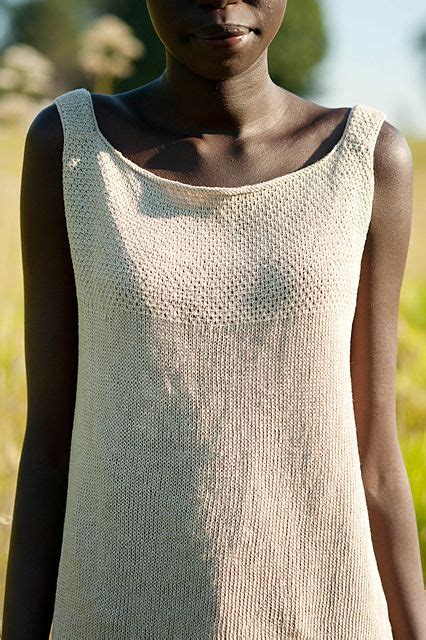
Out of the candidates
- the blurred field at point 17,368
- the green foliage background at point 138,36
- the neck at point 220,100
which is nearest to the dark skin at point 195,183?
the neck at point 220,100

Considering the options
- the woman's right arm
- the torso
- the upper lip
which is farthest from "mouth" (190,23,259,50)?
the woman's right arm

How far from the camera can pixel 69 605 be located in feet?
4.85

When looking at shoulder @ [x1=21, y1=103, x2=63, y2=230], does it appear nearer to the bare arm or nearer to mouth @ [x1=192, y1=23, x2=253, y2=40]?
mouth @ [x1=192, y1=23, x2=253, y2=40]

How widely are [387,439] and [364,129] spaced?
1.48 feet

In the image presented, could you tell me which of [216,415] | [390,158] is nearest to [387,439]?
[216,415]

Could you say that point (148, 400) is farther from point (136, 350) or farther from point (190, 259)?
point (190, 259)

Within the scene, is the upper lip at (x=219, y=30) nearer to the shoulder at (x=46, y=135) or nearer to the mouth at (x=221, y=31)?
the mouth at (x=221, y=31)

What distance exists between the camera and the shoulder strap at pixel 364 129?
4.96 feet

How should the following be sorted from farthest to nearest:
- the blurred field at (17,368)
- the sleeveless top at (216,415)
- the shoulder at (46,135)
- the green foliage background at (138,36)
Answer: the green foliage background at (138,36)
the blurred field at (17,368)
the shoulder at (46,135)
the sleeveless top at (216,415)

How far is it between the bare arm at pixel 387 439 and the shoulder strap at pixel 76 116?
0.42 meters

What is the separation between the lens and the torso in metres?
1.51

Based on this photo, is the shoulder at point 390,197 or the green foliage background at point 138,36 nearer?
the shoulder at point 390,197

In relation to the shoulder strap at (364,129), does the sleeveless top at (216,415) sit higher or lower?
lower

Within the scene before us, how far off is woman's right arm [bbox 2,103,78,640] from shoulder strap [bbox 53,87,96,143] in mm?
14
